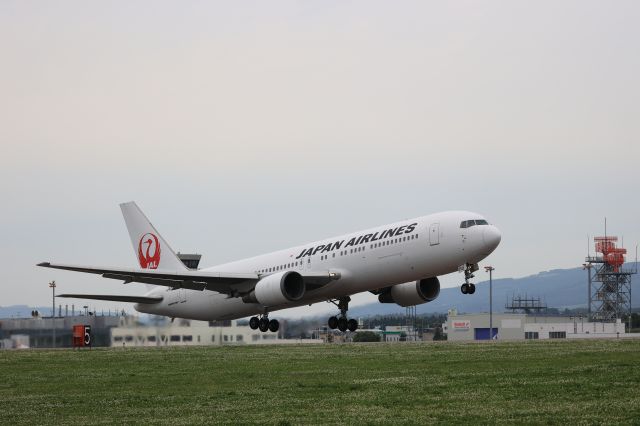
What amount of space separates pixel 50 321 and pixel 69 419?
152ft

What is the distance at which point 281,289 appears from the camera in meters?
50.5

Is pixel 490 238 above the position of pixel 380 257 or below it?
above

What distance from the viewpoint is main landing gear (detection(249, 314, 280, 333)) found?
2208 inches

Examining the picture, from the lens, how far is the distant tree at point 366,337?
107775 millimetres

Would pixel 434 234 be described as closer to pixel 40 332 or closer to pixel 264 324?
pixel 264 324

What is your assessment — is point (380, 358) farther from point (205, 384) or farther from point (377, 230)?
point (205, 384)

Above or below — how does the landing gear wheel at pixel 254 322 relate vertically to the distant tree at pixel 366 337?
above

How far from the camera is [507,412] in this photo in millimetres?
24125

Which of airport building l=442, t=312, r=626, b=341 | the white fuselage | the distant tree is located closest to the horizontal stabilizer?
the white fuselage

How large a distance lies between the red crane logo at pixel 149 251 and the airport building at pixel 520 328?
190ft

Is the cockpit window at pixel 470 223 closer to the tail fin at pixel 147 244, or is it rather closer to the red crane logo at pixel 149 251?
the tail fin at pixel 147 244

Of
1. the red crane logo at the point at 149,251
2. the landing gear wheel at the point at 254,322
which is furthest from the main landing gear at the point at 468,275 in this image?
the red crane logo at the point at 149,251

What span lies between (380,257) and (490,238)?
18.4 feet

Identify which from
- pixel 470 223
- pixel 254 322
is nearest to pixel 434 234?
pixel 470 223
